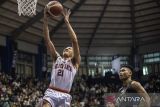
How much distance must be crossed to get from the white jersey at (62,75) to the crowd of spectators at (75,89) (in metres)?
11.4

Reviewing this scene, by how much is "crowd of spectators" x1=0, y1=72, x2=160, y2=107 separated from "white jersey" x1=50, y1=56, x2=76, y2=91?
37.4 ft

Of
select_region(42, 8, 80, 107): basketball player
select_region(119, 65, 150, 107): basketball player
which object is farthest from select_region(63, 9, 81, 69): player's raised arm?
select_region(119, 65, 150, 107): basketball player

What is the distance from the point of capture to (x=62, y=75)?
749cm

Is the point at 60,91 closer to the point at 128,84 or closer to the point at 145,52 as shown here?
the point at 128,84

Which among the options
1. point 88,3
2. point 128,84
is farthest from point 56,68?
point 88,3

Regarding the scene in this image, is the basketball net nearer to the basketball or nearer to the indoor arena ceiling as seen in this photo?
the basketball

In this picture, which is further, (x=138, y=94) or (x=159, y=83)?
(x=159, y=83)

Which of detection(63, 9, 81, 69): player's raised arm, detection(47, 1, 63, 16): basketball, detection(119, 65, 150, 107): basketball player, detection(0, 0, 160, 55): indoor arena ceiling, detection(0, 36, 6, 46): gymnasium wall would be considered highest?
detection(0, 0, 160, 55): indoor arena ceiling

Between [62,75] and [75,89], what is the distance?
21.6 metres

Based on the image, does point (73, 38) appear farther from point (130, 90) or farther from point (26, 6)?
point (26, 6)

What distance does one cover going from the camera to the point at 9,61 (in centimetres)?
2656

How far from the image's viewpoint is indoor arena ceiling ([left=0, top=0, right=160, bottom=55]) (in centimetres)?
2691

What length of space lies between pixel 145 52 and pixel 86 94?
7.47 meters

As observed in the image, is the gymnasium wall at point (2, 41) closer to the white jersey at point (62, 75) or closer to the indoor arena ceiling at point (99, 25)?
the indoor arena ceiling at point (99, 25)
